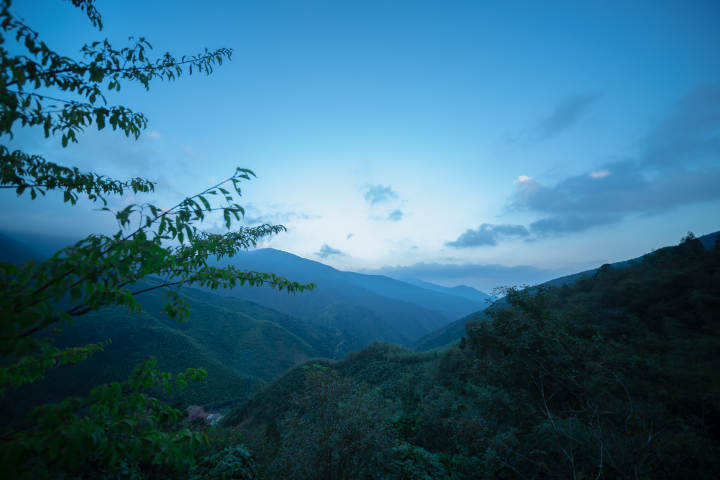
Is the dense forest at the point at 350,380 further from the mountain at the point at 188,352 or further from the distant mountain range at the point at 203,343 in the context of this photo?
the mountain at the point at 188,352

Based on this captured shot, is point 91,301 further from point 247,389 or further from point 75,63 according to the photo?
point 247,389

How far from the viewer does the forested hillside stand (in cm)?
525

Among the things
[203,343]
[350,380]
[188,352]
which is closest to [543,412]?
[350,380]

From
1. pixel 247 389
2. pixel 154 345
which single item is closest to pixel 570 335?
pixel 247 389

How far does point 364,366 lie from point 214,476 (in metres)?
25.7

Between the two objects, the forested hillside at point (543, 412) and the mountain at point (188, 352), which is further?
the mountain at point (188, 352)

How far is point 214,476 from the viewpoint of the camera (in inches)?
241

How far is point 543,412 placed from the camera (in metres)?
7.48

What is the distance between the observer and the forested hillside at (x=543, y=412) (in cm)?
525

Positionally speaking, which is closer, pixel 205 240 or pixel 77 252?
pixel 77 252

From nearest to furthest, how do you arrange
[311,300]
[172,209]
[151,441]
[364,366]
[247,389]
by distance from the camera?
1. [151,441]
2. [172,209]
3. [364,366]
4. [247,389]
5. [311,300]

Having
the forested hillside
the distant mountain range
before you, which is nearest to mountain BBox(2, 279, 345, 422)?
the distant mountain range

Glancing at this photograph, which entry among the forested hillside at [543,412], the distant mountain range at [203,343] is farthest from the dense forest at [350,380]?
the distant mountain range at [203,343]

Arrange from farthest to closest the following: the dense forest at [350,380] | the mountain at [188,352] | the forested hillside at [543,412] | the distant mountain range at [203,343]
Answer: the distant mountain range at [203,343] → the mountain at [188,352] → the forested hillside at [543,412] → the dense forest at [350,380]
